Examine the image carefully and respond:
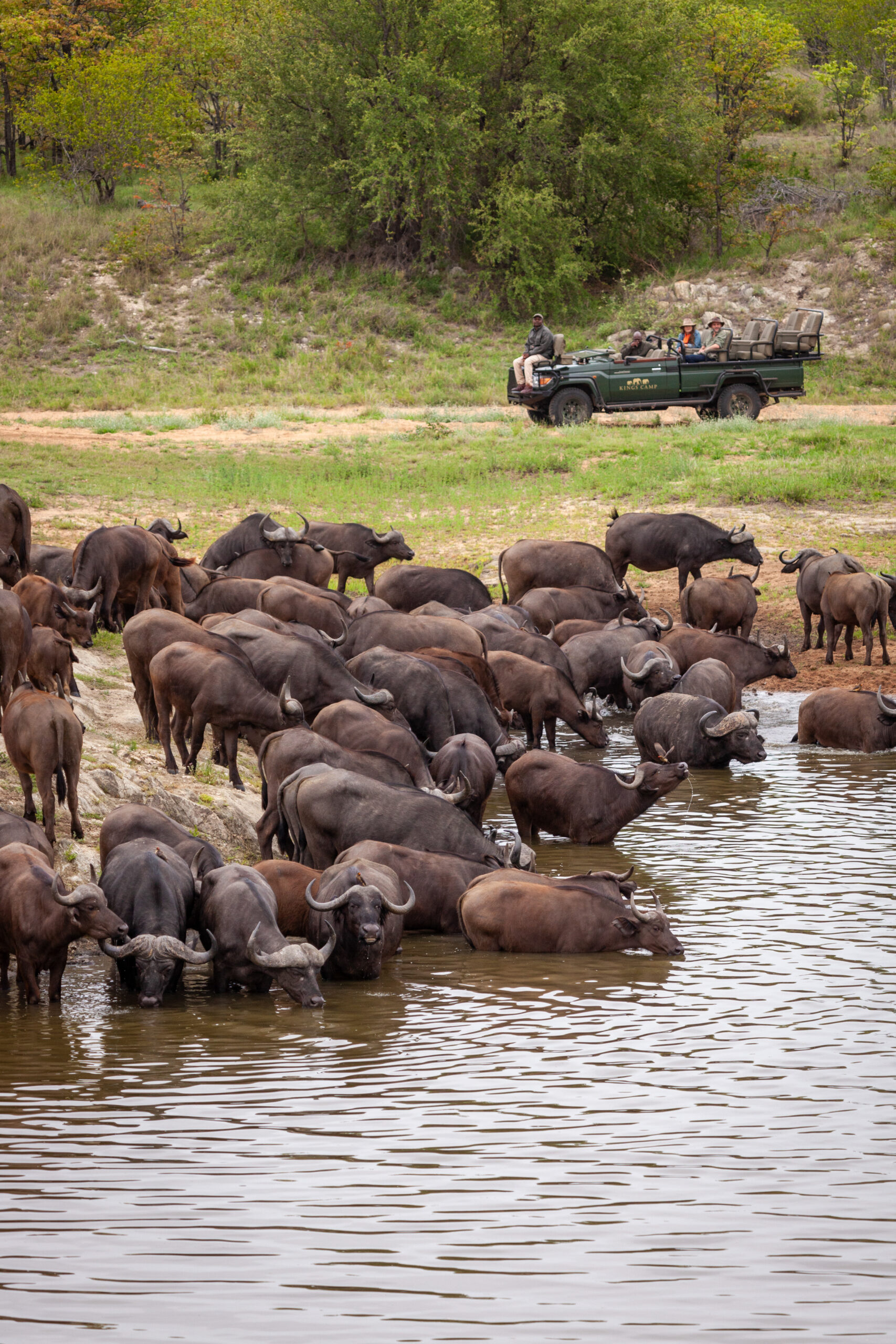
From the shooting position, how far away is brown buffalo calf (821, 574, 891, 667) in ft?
57.2

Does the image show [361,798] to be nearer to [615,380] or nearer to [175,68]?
[615,380]

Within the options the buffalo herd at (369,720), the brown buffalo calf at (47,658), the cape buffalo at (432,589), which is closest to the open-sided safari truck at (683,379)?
the buffalo herd at (369,720)

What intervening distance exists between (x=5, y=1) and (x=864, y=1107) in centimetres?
5401

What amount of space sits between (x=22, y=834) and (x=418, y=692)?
4973 millimetres

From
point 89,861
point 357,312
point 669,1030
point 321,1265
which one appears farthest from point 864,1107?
Result: point 357,312

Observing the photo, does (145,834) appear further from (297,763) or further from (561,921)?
(561,921)

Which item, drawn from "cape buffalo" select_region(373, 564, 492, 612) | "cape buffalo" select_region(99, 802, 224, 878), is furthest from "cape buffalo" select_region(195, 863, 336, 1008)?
"cape buffalo" select_region(373, 564, 492, 612)

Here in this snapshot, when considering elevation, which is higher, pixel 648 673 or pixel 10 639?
pixel 10 639

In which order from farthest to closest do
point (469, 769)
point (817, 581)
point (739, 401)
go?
point (739, 401)
point (817, 581)
point (469, 769)

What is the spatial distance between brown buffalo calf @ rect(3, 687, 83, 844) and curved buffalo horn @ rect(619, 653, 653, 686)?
662 centimetres

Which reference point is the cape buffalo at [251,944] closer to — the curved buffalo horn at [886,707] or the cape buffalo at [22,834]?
the cape buffalo at [22,834]

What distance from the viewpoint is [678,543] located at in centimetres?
2080

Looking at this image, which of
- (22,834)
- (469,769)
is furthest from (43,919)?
(469,769)

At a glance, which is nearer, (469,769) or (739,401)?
(469,769)
